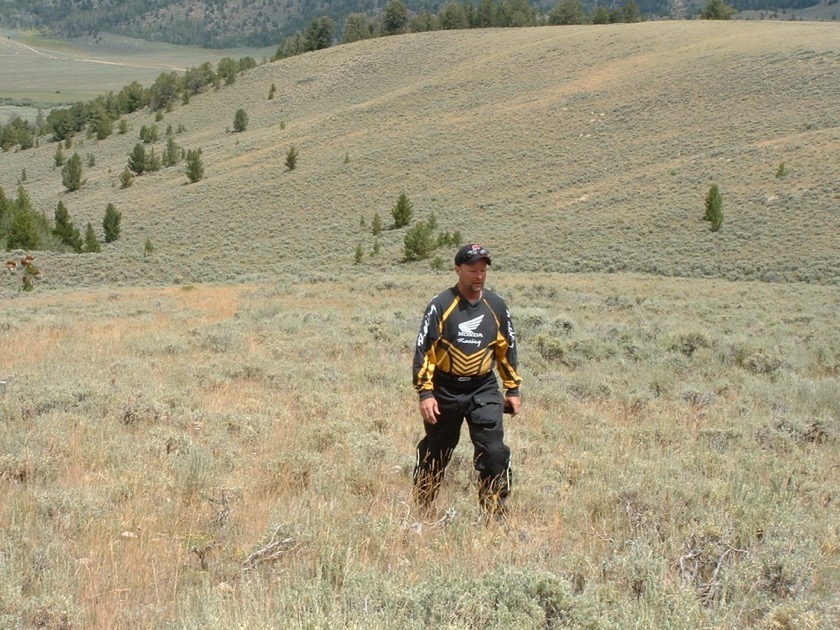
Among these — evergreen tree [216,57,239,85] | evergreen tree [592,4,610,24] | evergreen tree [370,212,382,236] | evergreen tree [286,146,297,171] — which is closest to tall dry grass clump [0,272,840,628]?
evergreen tree [370,212,382,236]

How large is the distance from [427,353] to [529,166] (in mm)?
42389

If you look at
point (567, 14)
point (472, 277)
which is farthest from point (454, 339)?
point (567, 14)

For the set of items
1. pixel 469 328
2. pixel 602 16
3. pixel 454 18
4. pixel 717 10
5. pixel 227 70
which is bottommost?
pixel 469 328

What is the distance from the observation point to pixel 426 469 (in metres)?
4.34

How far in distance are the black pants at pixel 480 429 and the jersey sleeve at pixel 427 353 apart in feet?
0.51

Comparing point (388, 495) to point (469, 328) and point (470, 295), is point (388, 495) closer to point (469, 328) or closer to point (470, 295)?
point (469, 328)

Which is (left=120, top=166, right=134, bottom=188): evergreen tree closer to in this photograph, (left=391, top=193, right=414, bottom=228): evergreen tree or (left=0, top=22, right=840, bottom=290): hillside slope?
(left=0, top=22, right=840, bottom=290): hillside slope

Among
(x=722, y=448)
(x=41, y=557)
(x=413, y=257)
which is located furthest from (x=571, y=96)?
(x=41, y=557)

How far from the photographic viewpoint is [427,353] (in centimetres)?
404

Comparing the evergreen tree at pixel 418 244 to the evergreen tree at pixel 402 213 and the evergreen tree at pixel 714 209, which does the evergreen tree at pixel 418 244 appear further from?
the evergreen tree at pixel 714 209

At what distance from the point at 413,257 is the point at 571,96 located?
28146 millimetres

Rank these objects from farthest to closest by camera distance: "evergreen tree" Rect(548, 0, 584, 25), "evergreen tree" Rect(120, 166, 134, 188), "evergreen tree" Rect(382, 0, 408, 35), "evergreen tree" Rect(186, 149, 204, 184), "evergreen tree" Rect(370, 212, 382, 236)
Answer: "evergreen tree" Rect(382, 0, 408, 35)
"evergreen tree" Rect(548, 0, 584, 25)
"evergreen tree" Rect(120, 166, 134, 188)
"evergreen tree" Rect(186, 149, 204, 184)
"evergreen tree" Rect(370, 212, 382, 236)

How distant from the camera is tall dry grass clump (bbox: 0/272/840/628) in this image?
276cm

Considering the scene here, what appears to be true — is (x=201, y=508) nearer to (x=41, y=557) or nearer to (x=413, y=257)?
(x=41, y=557)
